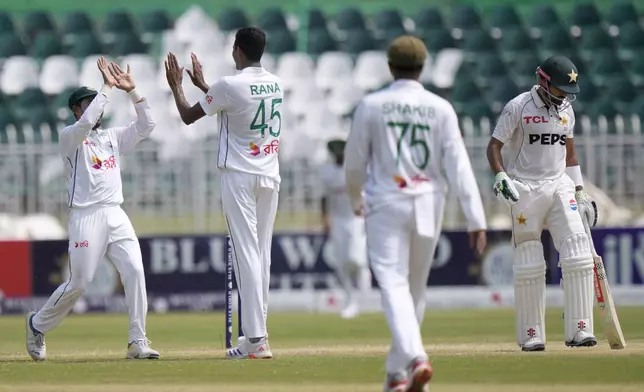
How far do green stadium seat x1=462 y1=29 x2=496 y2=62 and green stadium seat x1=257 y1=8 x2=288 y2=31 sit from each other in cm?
313

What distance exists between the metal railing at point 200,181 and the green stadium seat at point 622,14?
584cm

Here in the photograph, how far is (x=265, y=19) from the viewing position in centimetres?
2402

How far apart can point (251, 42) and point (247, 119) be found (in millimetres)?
498

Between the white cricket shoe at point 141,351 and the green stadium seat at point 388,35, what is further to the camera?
the green stadium seat at point 388,35

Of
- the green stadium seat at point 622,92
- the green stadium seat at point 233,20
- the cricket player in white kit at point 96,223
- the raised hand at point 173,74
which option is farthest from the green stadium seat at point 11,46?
the raised hand at point 173,74

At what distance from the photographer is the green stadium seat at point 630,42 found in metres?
23.5

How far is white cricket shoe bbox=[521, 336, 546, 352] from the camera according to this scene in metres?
9.52

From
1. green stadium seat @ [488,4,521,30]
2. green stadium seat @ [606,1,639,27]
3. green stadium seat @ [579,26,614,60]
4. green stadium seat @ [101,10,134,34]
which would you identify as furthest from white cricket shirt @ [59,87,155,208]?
green stadium seat @ [606,1,639,27]

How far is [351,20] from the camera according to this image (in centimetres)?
2423

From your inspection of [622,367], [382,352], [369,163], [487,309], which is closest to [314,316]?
[487,309]

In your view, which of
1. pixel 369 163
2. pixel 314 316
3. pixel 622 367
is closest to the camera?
pixel 369 163

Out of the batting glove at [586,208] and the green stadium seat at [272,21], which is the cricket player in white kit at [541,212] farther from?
the green stadium seat at [272,21]

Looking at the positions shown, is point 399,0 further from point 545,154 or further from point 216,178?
point 545,154

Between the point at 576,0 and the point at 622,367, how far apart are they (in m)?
18.6
